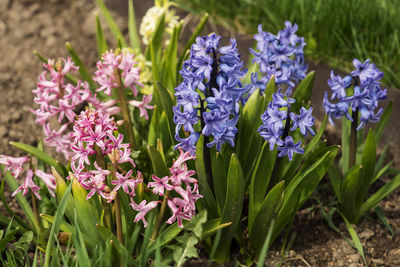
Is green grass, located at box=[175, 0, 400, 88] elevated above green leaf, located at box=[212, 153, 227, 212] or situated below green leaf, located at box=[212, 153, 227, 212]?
above

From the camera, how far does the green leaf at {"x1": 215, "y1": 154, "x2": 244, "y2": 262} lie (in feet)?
6.57

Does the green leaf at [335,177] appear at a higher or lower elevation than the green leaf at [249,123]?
lower

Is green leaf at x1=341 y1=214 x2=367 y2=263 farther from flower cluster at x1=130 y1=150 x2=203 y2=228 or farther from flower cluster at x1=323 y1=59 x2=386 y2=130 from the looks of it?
flower cluster at x1=130 y1=150 x2=203 y2=228

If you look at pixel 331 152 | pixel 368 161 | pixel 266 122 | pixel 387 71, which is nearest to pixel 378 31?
pixel 387 71

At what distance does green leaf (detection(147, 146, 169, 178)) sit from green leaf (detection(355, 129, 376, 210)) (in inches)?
35.8

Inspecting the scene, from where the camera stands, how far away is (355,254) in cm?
244

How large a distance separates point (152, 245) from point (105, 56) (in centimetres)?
87

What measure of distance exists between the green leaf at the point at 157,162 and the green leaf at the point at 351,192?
2.78 ft

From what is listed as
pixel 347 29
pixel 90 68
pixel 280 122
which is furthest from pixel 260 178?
pixel 90 68

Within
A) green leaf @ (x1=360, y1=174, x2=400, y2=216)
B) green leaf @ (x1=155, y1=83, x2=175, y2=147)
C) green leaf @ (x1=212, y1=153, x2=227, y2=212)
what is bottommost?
green leaf @ (x1=360, y1=174, x2=400, y2=216)

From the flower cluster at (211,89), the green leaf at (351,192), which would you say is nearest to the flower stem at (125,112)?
the flower cluster at (211,89)

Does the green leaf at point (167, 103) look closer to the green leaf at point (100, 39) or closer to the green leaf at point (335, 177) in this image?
the green leaf at point (335, 177)

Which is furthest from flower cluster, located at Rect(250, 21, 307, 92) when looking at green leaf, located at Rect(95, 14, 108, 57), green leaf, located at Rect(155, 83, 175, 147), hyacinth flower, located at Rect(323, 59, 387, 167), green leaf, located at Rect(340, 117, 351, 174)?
green leaf, located at Rect(95, 14, 108, 57)

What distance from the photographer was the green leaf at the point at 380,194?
7.98 ft
